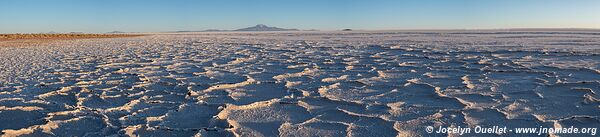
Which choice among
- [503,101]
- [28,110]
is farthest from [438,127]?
[28,110]

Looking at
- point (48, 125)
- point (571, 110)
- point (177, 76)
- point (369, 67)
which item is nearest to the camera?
point (48, 125)

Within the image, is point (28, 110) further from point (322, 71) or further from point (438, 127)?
point (322, 71)

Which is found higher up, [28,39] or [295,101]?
[295,101]

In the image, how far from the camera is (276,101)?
3.45m

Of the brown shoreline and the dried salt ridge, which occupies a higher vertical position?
the dried salt ridge

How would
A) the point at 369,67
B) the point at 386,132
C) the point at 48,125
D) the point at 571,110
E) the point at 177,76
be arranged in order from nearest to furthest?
the point at 386,132 < the point at 48,125 < the point at 571,110 < the point at 177,76 < the point at 369,67

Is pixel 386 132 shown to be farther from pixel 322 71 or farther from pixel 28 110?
pixel 322 71

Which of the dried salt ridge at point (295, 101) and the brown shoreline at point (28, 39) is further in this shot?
the brown shoreline at point (28, 39)

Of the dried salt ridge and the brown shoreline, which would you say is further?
the brown shoreline

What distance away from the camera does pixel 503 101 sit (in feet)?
10.8

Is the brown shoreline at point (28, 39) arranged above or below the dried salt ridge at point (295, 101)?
below

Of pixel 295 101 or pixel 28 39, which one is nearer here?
pixel 295 101

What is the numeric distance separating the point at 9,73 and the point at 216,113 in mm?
3538

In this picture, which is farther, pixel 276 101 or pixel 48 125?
pixel 276 101
